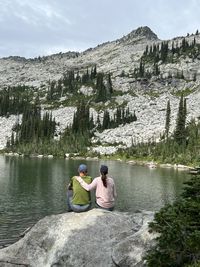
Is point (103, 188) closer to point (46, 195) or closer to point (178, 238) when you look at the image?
point (178, 238)

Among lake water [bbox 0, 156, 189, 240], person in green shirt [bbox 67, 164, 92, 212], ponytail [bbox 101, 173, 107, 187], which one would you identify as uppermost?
ponytail [bbox 101, 173, 107, 187]

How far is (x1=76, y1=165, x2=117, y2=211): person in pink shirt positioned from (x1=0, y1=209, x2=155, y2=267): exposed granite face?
107 centimetres

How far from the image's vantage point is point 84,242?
765 inches

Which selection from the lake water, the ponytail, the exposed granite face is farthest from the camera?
the lake water

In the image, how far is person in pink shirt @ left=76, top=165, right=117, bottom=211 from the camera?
71.4 feet

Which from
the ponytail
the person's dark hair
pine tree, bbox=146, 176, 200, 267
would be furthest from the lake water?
pine tree, bbox=146, 176, 200, 267

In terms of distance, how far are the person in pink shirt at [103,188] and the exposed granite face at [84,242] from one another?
107 centimetres

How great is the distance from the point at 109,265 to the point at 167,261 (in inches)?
158

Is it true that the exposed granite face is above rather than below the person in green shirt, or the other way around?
below

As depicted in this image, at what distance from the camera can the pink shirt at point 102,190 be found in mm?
21797

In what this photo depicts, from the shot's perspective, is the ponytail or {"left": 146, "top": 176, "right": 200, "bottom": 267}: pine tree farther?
the ponytail

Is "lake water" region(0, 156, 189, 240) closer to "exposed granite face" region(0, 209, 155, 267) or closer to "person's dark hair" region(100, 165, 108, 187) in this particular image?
"exposed granite face" region(0, 209, 155, 267)

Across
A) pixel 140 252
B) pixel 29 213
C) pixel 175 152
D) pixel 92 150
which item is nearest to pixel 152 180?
pixel 29 213

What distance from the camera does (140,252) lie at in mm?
17359
